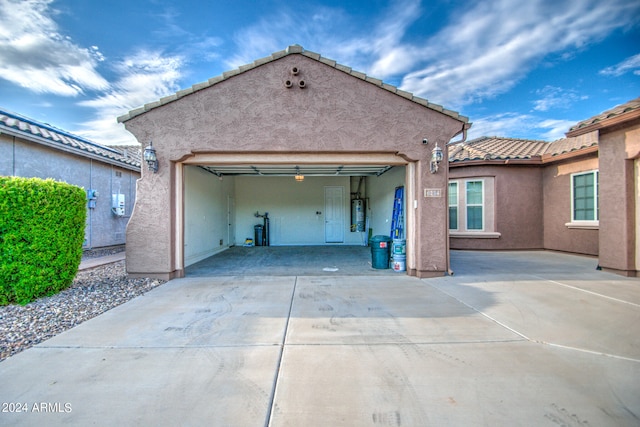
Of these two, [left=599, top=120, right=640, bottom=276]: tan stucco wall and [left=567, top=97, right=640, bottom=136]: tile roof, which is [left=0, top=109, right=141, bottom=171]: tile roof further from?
[left=599, top=120, right=640, bottom=276]: tan stucco wall

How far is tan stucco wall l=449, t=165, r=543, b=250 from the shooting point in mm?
11141

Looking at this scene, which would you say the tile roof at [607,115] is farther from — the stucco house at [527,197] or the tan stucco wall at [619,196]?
the stucco house at [527,197]

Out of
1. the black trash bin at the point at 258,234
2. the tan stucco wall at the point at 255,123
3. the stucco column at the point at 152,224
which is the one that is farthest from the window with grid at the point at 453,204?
the stucco column at the point at 152,224

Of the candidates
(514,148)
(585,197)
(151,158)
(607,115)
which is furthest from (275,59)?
(514,148)

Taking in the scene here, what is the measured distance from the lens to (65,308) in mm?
4711

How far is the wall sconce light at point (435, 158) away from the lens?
22.3ft

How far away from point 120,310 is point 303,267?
469 centimetres

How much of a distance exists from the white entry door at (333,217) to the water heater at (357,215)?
56cm

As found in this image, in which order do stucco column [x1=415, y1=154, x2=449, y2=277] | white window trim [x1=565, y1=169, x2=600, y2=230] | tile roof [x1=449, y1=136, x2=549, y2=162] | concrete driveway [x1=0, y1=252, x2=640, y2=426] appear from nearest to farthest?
concrete driveway [x1=0, y1=252, x2=640, y2=426] → stucco column [x1=415, y1=154, x2=449, y2=277] → white window trim [x1=565, y1=169, x2=600, y2=230] → tile roof [x1=449, y1=136, x2=549, y2=162]

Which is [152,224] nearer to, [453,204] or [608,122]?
[453,204]

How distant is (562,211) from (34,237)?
48.5ft

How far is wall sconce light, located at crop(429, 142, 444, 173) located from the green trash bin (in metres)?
2.32

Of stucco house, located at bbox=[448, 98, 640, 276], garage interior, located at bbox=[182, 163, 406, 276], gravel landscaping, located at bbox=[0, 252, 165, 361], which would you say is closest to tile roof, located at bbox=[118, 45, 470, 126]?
gravel landscaping, located at bbox=[0, 252, 165, 361]

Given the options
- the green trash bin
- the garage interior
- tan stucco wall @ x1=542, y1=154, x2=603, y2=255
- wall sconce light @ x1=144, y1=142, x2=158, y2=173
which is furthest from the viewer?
the garage interior
